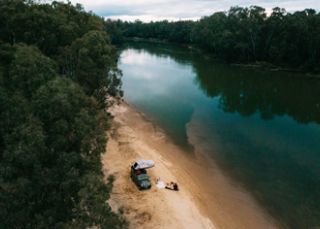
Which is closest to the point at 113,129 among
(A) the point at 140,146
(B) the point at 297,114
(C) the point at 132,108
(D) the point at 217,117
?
(A) the point at 140,146

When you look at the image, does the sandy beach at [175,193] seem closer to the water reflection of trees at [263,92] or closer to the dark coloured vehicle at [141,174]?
the dark coloured vehicle at [141,174]

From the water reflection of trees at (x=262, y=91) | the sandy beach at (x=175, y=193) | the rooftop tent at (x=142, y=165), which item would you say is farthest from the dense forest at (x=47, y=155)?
the water reflection of trees at (x=262, y=91)

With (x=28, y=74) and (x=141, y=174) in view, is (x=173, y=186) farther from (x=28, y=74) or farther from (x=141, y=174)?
(x=28, y=74)

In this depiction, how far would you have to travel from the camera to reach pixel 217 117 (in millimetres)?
39312

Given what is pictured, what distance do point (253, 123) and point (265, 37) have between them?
44.3 m

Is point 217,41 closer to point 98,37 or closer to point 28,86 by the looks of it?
point 98,37

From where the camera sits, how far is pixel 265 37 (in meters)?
74.6

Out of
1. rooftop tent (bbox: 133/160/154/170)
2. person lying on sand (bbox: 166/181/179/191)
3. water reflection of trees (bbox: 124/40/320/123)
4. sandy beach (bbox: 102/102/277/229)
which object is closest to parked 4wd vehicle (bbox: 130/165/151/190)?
rooftop tent (bbox: 133/160/154/170)

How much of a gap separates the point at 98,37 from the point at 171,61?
5988cm

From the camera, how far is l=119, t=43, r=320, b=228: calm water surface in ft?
77.1

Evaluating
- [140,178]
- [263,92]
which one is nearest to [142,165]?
[140,178]

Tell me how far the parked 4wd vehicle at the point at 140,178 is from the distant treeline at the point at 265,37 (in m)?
53.3

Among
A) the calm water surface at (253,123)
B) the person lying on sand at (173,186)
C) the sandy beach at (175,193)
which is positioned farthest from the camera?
the calm water surface at (253,123)

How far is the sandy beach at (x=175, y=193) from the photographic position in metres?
19.4
